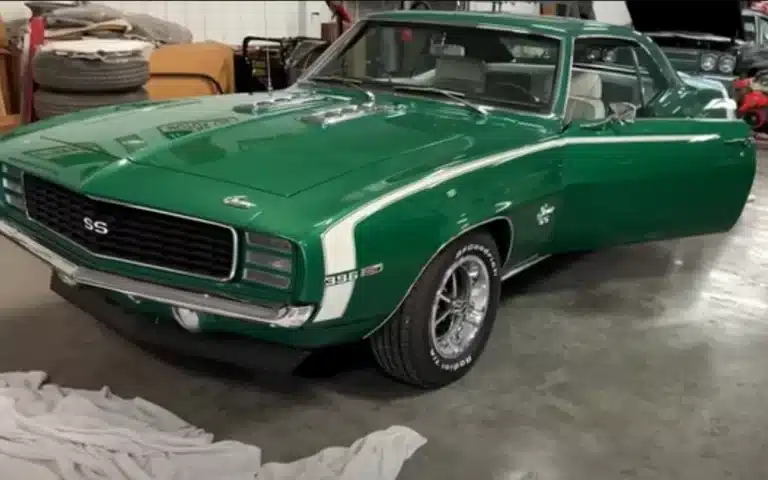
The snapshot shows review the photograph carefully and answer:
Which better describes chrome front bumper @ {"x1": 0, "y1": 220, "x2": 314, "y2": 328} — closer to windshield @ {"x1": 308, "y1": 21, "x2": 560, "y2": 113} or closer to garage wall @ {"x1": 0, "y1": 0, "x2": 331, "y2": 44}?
windshield @ {"x1": 308, "y1": 21, "x2": 560, "y2": 113}

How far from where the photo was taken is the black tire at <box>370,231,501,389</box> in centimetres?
292

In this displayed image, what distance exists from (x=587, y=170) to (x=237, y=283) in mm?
1769

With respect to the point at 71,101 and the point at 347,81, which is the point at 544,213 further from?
the point at 71,101

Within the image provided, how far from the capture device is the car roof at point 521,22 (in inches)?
152

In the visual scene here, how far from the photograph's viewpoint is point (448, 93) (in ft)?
12.6

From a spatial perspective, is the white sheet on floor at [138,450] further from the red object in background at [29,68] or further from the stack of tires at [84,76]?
the red object in background at [29,68]

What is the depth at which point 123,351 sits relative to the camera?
3480mm

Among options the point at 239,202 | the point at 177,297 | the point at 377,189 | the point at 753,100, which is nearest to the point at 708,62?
the point at 753,100

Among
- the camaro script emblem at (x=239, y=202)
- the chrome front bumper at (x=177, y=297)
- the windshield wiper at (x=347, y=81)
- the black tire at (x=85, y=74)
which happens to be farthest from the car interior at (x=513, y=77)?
the black tire at (x=85, y=74)

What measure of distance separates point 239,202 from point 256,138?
0.64 meters

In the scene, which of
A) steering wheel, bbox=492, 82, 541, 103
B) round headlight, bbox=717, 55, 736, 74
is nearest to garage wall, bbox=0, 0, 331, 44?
round headlight, bbox=717, 55, 736, 74

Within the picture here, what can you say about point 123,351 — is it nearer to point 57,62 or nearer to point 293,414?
point 293,414

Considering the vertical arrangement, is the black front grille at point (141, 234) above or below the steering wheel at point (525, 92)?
below

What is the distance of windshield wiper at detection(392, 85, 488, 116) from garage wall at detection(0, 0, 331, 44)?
546 centimetres
